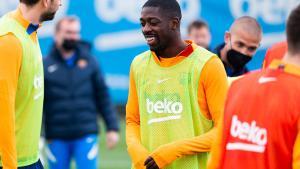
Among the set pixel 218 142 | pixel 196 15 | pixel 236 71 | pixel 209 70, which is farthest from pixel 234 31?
pixel 196 15

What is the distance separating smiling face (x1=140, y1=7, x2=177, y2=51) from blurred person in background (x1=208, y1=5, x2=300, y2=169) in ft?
5.11

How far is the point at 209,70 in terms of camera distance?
6.09m

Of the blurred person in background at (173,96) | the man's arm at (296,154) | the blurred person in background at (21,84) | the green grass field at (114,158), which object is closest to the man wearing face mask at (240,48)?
the blurred person in background at (173,96)

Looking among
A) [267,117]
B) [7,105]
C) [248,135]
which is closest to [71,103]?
[7,105]

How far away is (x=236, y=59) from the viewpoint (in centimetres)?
736

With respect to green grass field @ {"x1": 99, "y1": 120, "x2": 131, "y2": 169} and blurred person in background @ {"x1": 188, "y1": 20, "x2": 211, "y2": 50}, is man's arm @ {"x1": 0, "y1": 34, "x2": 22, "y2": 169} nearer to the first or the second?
blurred person in background @ {"x1": 188, "y1": 20, "x2": 211, "y2": 50}

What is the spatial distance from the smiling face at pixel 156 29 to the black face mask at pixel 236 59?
4.08ft

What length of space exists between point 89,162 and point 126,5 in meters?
5.73

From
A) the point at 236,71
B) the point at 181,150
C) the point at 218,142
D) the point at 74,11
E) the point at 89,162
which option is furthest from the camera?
the point at 74,11

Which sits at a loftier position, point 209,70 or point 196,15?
point 209,70

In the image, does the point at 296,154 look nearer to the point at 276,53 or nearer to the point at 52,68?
the point at 276,53

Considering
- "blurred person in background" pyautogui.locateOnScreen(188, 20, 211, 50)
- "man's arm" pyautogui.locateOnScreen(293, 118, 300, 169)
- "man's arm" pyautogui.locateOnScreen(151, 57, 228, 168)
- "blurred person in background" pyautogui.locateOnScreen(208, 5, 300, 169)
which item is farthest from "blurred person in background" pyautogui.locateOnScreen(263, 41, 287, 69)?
"blurred person in background" pyautogui.locateOnScreen(188, 20, 211, 50)

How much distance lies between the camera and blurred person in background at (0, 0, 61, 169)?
5.86 meters

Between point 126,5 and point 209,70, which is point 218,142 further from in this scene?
point 126,5
